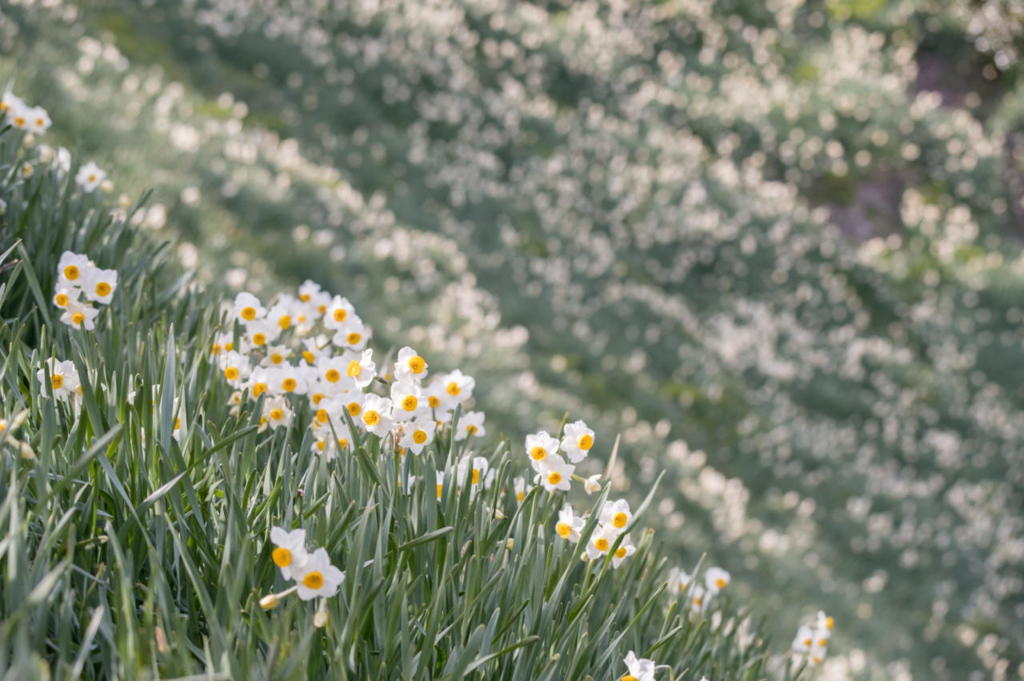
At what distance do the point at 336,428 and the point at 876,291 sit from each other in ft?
33.0

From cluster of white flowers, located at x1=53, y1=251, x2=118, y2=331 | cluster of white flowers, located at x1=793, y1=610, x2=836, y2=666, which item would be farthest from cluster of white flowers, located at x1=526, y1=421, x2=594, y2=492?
cluster of white flowers, located at x1=53, y1=251, x2=118, y2=331

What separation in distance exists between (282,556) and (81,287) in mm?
1205

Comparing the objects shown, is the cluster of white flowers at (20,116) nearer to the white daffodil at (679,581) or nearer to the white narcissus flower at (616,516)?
the white narcissus flower at (616,516)

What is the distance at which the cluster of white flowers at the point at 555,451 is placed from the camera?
6.61ft

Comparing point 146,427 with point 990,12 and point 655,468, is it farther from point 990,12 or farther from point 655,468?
point 990,12

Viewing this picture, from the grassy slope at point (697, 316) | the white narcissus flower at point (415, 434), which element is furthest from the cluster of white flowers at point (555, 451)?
the grassy slope at point (697, 316)

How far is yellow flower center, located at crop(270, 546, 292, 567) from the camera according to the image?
1.44 m

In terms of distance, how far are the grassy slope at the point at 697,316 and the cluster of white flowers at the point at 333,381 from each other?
2.78 metres

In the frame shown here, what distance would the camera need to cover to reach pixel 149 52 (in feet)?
27.0

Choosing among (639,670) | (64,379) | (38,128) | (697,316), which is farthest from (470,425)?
(697,316)

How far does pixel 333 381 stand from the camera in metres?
2.19

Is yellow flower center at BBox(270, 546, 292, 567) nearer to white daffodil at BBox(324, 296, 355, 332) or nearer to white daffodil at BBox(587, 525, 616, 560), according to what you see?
white daffodil at BBox(587, 525, 616, 560)

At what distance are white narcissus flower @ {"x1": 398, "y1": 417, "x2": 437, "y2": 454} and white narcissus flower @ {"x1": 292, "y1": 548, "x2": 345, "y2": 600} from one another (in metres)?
0.55

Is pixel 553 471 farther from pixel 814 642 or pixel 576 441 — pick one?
pixel 814 642
